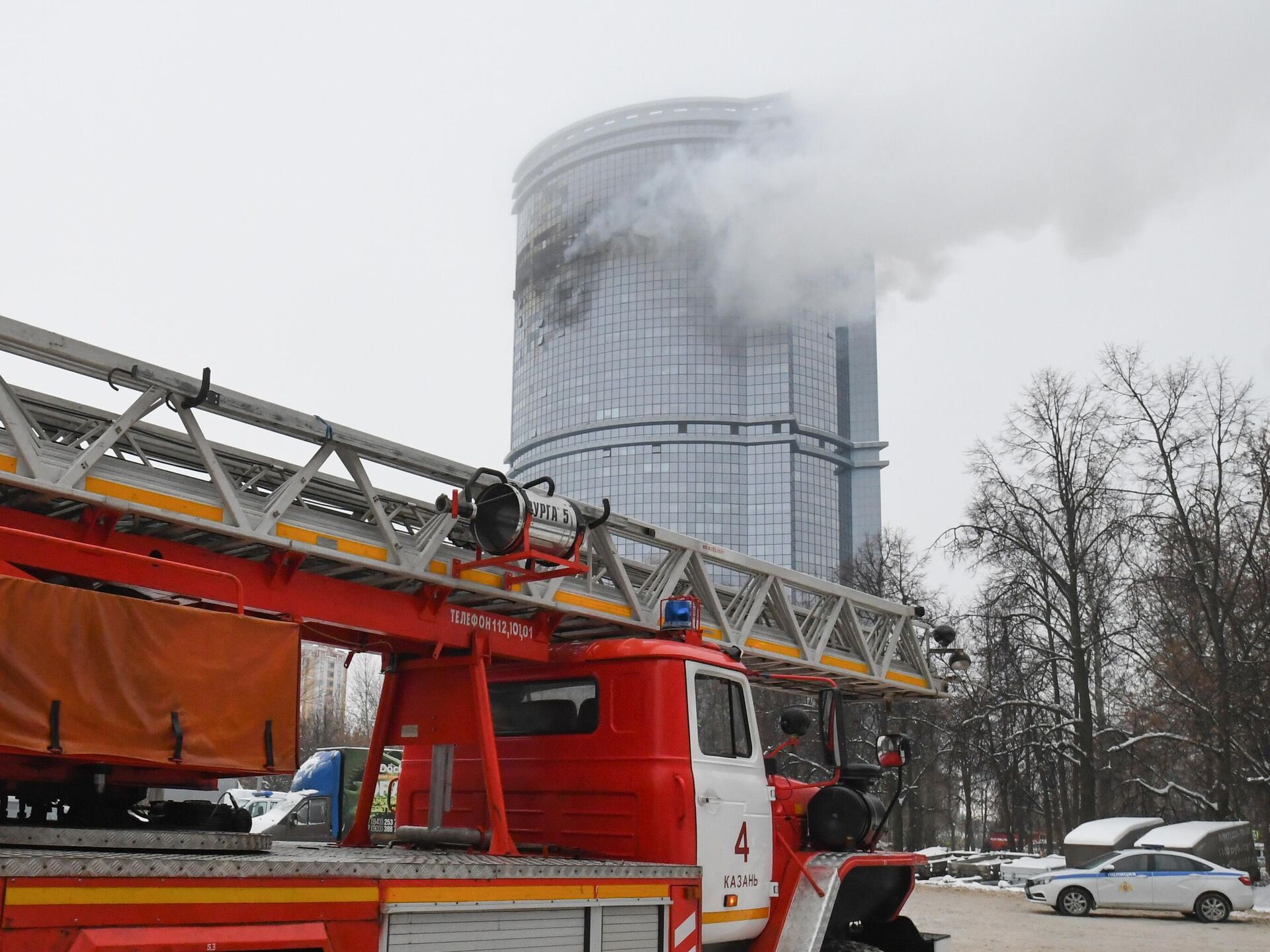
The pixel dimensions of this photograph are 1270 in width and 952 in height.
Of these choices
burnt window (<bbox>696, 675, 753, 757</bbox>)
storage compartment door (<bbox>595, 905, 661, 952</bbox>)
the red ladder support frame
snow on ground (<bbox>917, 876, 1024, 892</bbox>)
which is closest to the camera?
storage compartment door (<bbox>595, 905, 661, 952</bbox>)

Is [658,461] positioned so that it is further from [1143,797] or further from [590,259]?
[1143,797]

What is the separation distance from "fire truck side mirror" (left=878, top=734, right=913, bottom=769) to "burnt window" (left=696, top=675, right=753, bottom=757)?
4.28ft

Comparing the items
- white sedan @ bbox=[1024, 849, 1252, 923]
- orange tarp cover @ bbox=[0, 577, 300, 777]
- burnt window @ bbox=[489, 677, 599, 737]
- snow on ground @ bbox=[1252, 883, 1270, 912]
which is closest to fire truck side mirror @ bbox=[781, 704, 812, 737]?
burnt window @ bbox=[489, 677, 599, 737]

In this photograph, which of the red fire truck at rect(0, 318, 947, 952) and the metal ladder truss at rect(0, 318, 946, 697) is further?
the metal ladder truss at rect(0, 318, 946, 697)

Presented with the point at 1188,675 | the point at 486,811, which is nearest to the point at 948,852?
the point at 1188,675

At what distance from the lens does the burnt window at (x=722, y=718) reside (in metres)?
7.31

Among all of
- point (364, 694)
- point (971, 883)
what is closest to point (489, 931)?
point (971, 883)

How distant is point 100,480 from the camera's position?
212 inches

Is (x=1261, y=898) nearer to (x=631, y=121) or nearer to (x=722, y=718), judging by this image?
(x=722, y=718)

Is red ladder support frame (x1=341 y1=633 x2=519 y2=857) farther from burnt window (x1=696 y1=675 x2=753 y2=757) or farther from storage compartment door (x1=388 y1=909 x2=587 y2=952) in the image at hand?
burnt window (x1=696 y1=675 x2=753 y2=757)

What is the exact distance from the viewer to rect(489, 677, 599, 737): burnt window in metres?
7.39

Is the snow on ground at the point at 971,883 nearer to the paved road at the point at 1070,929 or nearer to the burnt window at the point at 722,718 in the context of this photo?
the paved road at the point at 1070,929

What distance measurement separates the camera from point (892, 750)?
8.35 meters

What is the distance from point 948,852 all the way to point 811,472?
88.1m
